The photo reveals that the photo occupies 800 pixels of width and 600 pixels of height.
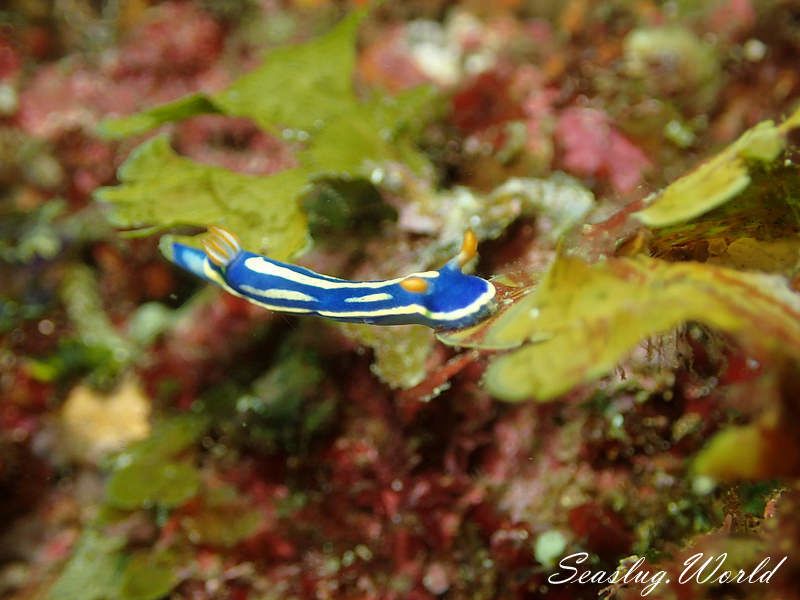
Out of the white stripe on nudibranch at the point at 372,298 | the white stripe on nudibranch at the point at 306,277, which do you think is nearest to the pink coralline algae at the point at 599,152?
the white stripe on nudibranch at the point at 306,277

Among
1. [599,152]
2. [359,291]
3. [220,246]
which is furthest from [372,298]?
[599,152]

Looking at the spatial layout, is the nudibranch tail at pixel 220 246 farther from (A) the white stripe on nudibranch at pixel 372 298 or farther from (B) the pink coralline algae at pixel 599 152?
(B) the pink coralline algae at pixel 599 152

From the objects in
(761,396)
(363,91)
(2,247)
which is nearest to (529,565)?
(761,396)

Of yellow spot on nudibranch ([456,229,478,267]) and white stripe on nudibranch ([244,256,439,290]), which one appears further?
white stripe on nudibranch ([244,256,439,290])

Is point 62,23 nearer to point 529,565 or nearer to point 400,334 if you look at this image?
point 400,334

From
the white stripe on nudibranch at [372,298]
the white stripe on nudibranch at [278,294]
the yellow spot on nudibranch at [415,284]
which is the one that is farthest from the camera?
the white stripe on nudibranch at [278,294]

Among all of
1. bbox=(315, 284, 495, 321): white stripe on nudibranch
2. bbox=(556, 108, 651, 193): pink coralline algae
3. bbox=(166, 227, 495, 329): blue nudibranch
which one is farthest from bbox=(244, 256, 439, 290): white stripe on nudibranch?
bbox=(556, 108, 651, 193): pink coralline algae

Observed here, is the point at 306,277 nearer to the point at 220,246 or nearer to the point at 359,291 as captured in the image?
the point at 359,291

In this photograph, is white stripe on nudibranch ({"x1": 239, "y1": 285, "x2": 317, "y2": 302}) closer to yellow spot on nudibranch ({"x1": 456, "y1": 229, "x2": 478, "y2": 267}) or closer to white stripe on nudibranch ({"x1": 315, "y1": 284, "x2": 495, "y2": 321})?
white stripe on nudibranch ({"x1": 315, "y1": 284, "x2": 495, "y2": 321})
